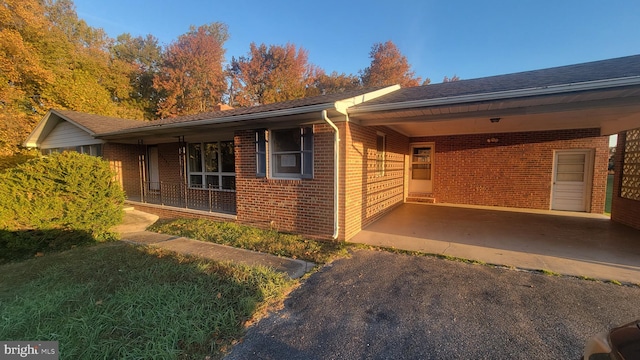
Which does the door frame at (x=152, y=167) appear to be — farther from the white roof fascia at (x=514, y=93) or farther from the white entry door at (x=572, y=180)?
the white entry door at (x=572, y=180)

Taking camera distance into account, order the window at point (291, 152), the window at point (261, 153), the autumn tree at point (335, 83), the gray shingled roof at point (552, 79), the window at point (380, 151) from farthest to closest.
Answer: the autumn tree at point (335, 83) → the window at point (380, 151) → the window at point (261, 153) → the window at point (291, 152) → the gray shingled roof at point (552, 79)

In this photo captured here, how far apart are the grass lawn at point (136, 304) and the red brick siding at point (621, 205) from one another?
8627 millimetres

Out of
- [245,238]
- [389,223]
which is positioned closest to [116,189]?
[245,238]

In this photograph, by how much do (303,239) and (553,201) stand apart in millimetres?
8952

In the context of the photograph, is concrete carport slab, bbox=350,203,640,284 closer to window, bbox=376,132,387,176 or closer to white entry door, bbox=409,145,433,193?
window, bbox=376,132,387,176

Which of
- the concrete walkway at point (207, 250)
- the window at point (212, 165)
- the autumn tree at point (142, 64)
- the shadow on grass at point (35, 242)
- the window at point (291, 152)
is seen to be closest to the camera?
the concrete walkway at point (207, 250)

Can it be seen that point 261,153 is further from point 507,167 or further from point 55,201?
point 507,167

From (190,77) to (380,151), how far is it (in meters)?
23.4

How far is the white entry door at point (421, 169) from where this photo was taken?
1059 centimetres

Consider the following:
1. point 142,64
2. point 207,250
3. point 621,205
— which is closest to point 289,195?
point 207,250

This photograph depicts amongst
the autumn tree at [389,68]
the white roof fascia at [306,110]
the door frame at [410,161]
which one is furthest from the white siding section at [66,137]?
the autumn tree at [389,68]

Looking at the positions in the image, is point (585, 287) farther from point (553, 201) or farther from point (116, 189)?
point (116, 189)

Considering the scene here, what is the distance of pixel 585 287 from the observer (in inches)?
135

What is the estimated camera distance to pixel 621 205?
6812 mm
